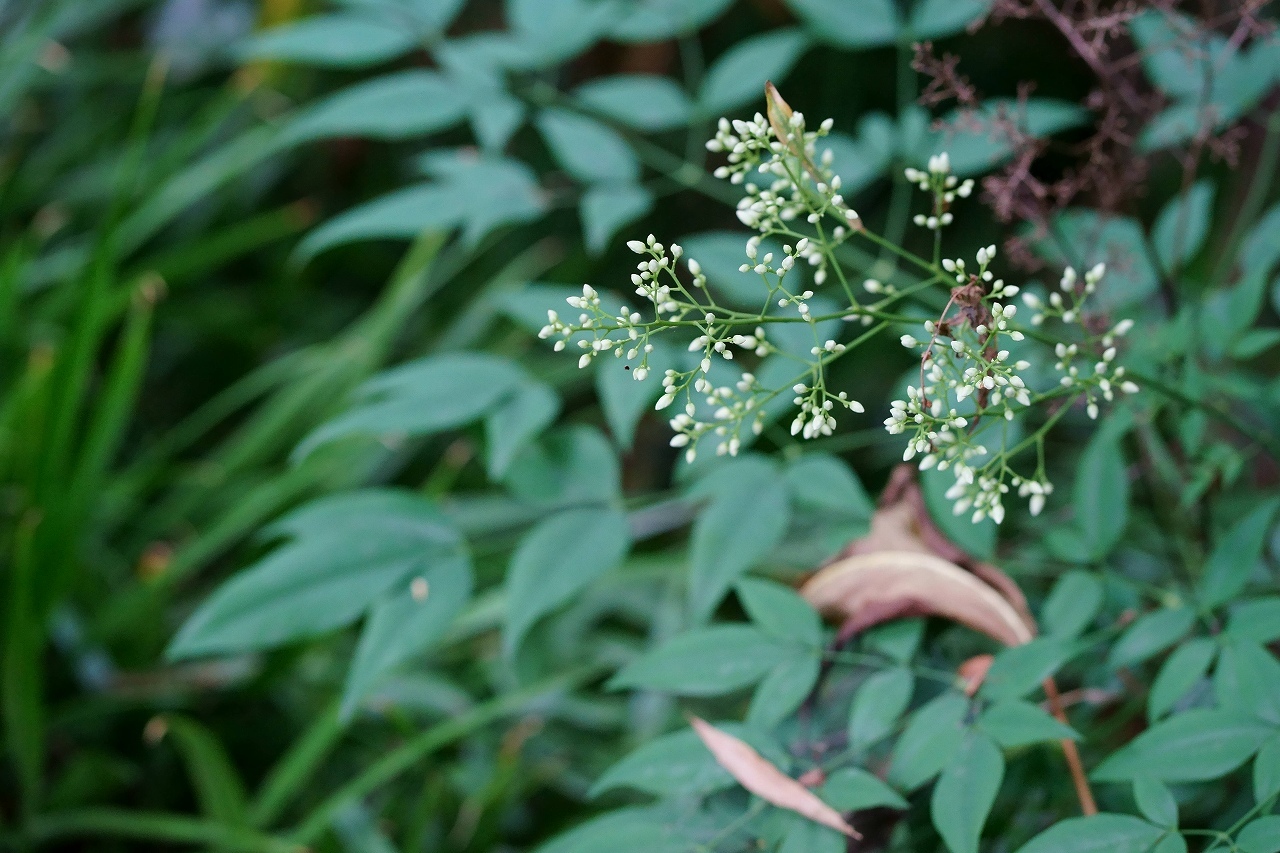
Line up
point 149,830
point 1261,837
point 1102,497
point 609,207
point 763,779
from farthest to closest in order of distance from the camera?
point 149,830 < point 609,207 < point 1102,497 < point 763,779 < point 1261,837

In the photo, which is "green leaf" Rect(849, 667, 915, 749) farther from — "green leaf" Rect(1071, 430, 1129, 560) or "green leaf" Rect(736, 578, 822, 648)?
"green leaf" Rect(1071, 430, 1129, 560)

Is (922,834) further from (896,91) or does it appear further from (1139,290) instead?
(896,91)

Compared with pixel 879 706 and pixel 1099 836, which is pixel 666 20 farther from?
pixel 1099 836

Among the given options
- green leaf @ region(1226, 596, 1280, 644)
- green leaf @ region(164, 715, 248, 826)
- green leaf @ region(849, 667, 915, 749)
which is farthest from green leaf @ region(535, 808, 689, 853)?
green leaf @ region(164, 715, 248, 826)

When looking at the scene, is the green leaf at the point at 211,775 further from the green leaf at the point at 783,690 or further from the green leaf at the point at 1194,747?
the green leaf at the point at 1194,747

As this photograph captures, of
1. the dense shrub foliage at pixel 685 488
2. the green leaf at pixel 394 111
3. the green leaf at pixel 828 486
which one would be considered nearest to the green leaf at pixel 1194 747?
the dense shrub foliage at pixel 685 488

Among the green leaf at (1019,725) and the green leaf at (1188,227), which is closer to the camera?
the green leaf at (1019,725)

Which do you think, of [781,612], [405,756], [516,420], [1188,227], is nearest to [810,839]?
[781,612]
